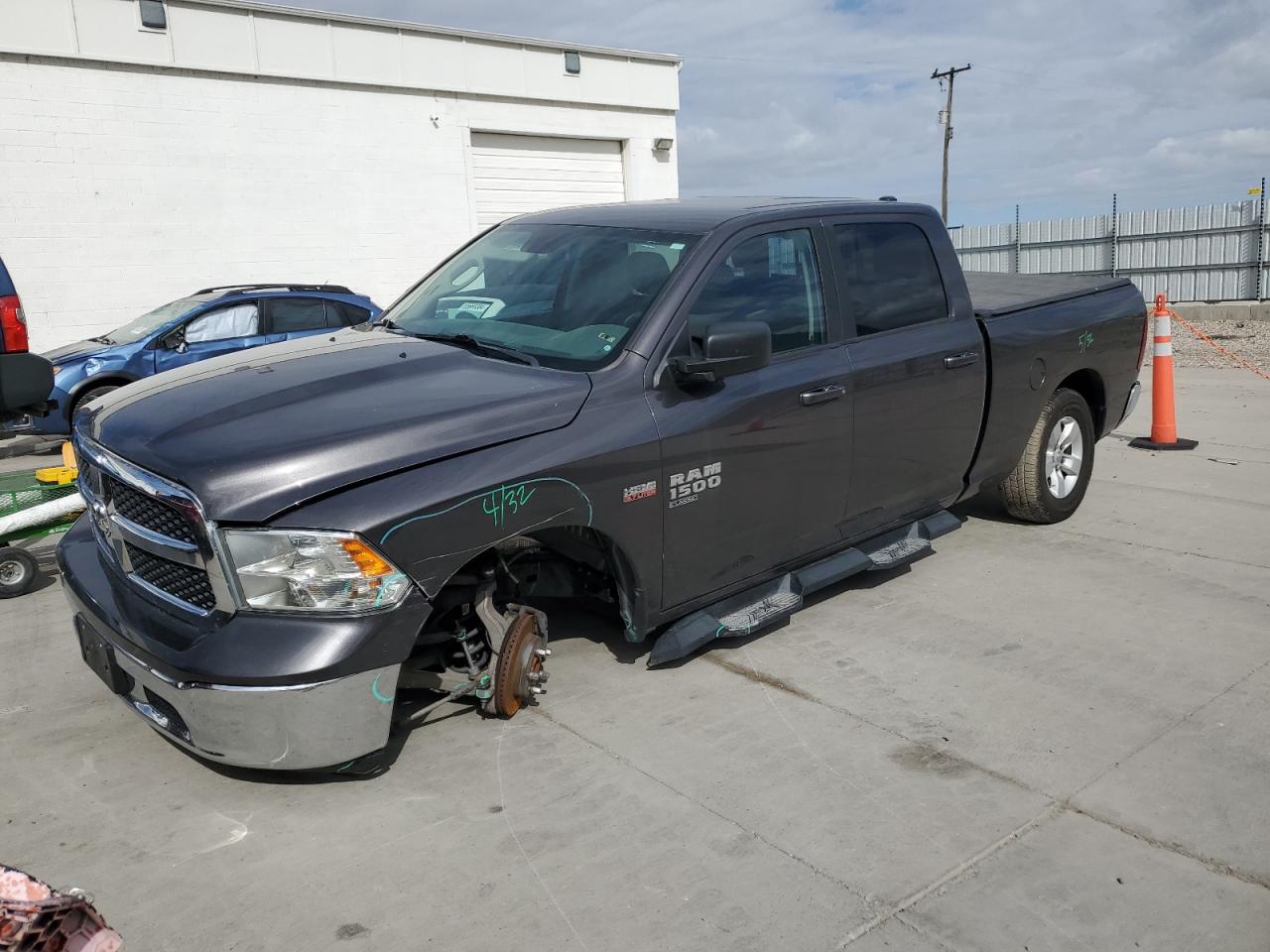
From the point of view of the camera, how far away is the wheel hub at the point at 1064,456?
6355mm

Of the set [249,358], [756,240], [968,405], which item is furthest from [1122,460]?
[249,358]

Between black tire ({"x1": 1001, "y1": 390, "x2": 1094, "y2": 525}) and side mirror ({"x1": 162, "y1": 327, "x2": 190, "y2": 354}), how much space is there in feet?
27.9

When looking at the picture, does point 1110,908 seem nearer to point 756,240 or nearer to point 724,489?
point 724,489

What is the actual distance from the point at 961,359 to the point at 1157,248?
28764mm

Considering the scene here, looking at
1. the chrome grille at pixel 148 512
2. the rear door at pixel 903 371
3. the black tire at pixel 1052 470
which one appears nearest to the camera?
the chrome grille at pixel 148 512

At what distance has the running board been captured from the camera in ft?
13.6

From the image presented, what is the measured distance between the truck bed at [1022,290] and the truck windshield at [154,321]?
8.31m

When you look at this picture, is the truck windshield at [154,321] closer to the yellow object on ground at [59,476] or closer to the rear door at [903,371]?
the yellow object on ground at [59,476]

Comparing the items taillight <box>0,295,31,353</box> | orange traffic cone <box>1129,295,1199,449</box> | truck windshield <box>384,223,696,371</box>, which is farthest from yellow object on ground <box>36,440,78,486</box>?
orange traffic cone <box>1129,295,1199,449</box>

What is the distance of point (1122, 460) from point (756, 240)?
5251mm

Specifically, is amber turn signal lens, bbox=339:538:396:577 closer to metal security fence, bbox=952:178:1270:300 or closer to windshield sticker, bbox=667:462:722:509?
windshield sticker, bbox=667:462:722:509

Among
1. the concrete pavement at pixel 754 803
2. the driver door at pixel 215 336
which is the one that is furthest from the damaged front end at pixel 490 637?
the driver door at pixel 215 336

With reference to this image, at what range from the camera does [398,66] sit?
1684cm

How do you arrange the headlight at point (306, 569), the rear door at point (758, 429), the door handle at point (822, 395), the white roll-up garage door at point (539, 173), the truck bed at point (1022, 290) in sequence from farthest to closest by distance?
the white roll-up garage door at point (539, 173)
the truck bed at point (1022, 290)
the door handle at point (822, 395)
the rear door at point (758, 429)
the headlight at point (306, 569)
